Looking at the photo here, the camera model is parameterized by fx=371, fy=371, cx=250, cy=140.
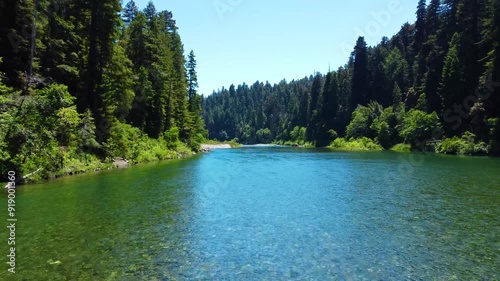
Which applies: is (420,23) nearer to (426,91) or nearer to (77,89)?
(426,91)

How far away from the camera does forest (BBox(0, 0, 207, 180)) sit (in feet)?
83.0

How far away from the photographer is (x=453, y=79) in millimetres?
73375

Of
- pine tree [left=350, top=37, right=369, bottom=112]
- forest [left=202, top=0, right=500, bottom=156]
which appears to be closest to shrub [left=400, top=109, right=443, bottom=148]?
forest [left=202, top=0, right=500, bottom=156]

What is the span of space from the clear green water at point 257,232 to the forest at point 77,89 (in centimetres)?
405

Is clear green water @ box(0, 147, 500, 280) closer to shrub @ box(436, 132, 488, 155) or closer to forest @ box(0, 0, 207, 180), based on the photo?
forest @ box(0, 0, 207, 180)

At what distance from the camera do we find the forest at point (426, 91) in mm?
61781

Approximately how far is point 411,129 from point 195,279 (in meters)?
78.2

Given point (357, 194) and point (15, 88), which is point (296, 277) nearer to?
point (357, 194)

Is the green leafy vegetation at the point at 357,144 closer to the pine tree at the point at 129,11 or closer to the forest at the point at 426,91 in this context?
the forest at the point at 426,91

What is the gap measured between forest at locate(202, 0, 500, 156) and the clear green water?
4331 centimetres

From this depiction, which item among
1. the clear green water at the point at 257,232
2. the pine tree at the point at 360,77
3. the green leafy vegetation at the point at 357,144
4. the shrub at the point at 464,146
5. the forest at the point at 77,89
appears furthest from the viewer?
the pine tree at the point at 360,77

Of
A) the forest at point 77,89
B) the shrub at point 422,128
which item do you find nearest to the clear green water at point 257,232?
the forest at point 77,89

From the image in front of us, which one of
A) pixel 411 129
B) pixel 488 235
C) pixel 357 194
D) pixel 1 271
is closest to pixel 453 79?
pixel 411 129

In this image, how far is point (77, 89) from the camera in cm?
4038
